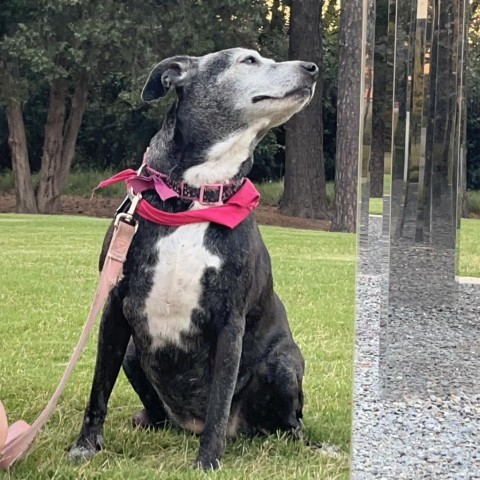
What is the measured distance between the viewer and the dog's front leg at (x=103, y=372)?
2.96 meters

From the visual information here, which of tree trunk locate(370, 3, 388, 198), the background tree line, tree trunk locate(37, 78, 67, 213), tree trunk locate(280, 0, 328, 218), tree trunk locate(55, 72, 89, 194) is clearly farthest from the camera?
tree trunk locate(55, 72, 89, 194)

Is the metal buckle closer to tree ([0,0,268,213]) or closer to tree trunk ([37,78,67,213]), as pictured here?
tree ([0,0,268,213])

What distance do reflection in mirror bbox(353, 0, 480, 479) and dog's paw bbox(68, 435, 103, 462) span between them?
0.99 m

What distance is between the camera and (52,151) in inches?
829

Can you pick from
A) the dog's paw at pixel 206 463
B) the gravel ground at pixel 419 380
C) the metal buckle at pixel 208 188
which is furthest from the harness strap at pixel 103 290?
the gravel ground at pixel 419 380

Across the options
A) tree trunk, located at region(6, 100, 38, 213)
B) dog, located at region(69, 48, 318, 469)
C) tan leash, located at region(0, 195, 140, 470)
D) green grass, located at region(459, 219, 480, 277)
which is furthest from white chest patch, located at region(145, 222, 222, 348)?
tree trunk, located at region(6, 100, 38, 213)

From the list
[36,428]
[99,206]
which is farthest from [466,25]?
[99,206]

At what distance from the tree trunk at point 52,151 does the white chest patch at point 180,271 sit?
60.3ft

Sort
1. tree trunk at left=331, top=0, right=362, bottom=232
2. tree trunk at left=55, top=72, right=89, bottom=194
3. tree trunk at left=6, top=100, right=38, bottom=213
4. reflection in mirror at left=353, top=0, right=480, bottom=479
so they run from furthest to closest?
tree trunk at left=55, top=72, right=89, bottom=194 < tree trunk at left=6, top=100, right=38, bottom=213 < tree trunk at left=331, top=0, right=362, bottom=232 < reflection in mirror at left=353, top=0, right=480, bottom=479

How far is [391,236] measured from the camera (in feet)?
17.0

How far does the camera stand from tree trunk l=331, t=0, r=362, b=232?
1561 cm

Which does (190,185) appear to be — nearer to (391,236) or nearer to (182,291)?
(182,291)

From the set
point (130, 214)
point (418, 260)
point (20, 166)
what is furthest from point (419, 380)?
point (20, 166)

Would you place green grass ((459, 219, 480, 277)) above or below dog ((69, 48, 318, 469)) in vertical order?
below
